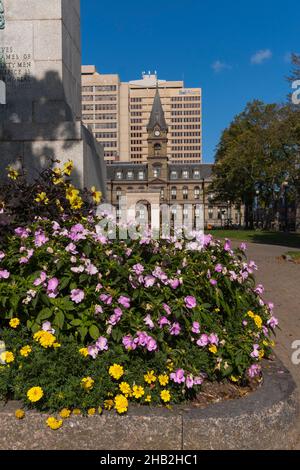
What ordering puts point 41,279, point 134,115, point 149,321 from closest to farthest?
point 149,321, point 41,279, point 134,115

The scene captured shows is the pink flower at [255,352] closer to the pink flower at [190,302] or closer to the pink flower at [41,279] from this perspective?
the pink flower at [190,302]

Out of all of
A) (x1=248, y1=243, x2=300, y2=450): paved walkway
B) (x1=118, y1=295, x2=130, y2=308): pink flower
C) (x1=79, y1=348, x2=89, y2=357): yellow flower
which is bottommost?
(x1=248, y1=243, x2=300, y2=450): paved walkway

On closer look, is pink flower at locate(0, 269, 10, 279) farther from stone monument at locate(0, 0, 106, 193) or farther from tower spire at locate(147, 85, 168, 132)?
tower spire at locate(147, 85, 168, 132)

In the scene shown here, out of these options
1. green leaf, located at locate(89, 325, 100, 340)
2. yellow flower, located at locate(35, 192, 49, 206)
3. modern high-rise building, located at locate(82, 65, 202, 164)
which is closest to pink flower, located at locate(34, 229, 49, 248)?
yellow flower, located at locate(35, 192, 49, 206)

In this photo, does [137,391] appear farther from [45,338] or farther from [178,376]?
[45,338]

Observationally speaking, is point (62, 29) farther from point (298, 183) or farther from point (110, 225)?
point (298, 183)

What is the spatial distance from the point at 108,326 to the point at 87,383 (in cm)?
43

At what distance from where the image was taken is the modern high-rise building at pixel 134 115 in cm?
16625

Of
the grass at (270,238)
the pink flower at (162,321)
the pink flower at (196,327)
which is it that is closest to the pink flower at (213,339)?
the pink flower at (196,327)

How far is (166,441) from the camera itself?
2793 mm

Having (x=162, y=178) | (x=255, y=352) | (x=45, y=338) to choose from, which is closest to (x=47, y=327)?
(x=45, y=338)

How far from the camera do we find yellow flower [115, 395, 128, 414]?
2797mm

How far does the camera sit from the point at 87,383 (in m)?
2.88
